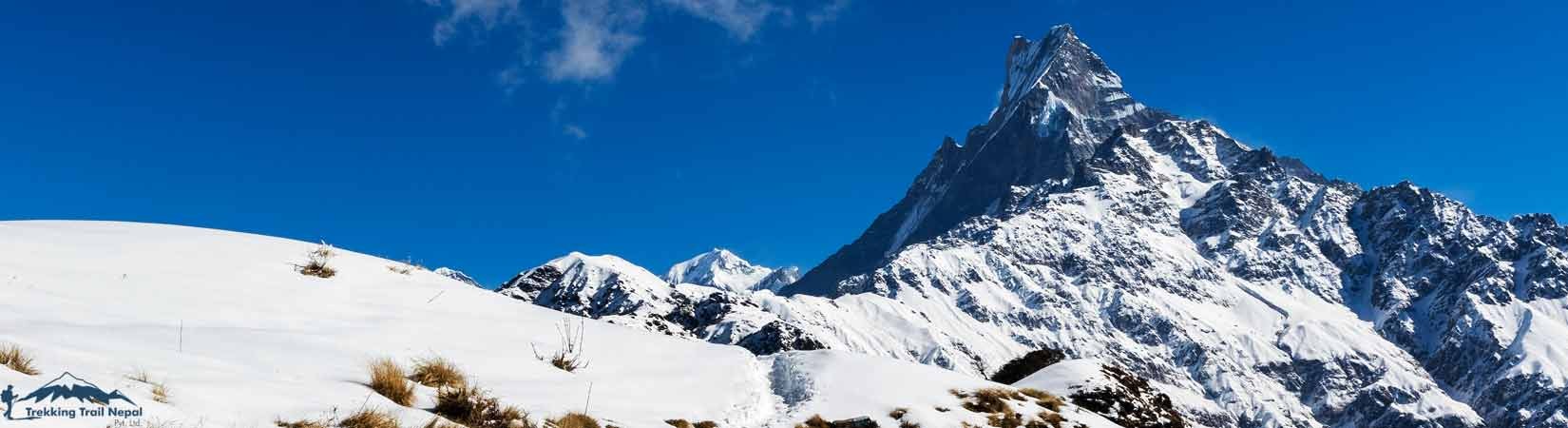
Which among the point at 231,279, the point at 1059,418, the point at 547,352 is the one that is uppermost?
the point at 231,279

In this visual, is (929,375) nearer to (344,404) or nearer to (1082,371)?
(1082,371)

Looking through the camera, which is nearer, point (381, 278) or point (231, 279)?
point (231, 279)

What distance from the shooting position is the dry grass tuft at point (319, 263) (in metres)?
15.2

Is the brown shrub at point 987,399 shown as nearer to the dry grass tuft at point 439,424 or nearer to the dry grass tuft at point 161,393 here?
the dry grass tuft at point 439,424

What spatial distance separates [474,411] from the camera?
9703 millimetres

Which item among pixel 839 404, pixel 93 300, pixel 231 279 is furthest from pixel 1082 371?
pixel 93 300

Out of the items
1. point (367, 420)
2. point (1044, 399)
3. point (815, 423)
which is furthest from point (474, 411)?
point (1044, 399)

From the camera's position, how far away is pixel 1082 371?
22875 millimetres

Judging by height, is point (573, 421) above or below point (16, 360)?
below

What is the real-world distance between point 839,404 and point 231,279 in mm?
9024

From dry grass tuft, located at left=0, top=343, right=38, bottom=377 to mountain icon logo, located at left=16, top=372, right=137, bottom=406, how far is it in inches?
12.9
